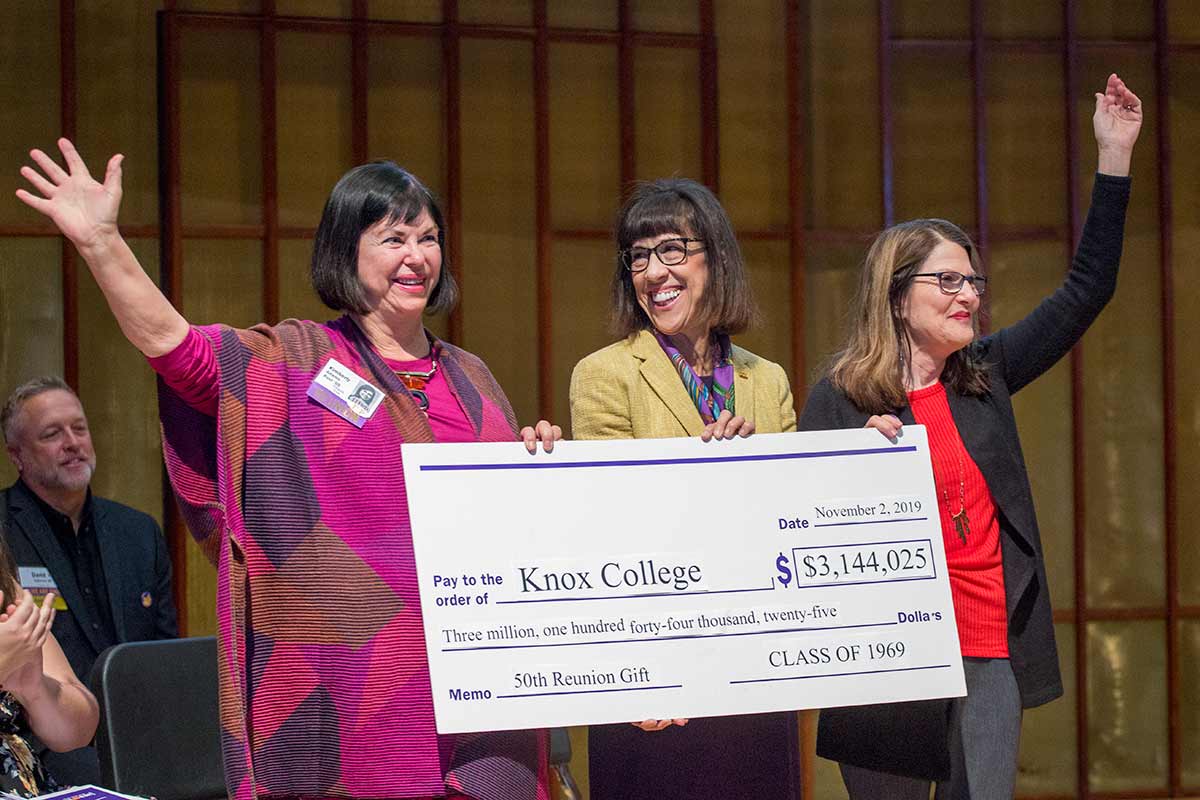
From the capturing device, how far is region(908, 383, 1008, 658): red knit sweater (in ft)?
8.74

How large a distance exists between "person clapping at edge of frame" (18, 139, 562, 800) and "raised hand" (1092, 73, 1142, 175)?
1480mm

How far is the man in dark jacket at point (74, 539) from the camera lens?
13.5 feet

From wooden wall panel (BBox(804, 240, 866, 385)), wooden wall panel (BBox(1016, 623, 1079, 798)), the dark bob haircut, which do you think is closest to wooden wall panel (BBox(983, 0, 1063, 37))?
wooden wall panel (BBox(804, 240, 866, 385))

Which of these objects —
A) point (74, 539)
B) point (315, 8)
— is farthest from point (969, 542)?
point (315, 8)

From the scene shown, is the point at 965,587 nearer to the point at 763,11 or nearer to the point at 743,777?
the point at 743,777

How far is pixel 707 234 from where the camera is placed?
2711 millimetres

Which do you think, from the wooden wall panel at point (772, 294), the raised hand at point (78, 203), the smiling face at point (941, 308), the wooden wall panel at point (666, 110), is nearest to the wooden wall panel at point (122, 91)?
the wooden wall panel at point (666, 110)

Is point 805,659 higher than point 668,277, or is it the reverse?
point 668,277

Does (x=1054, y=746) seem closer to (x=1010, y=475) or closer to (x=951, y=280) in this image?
(x=1010, y=475)

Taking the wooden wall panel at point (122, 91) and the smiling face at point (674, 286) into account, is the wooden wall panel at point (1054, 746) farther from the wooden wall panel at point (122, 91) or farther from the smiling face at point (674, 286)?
the wooden wall panel at point (122, 91)

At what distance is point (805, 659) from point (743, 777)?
30cm

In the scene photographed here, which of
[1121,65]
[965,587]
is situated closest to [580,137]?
[1121,65]

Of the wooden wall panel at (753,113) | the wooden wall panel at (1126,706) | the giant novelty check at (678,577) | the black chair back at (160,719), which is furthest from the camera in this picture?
the wooden wall panel at (1126,706)

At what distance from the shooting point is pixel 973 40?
18.3ft
